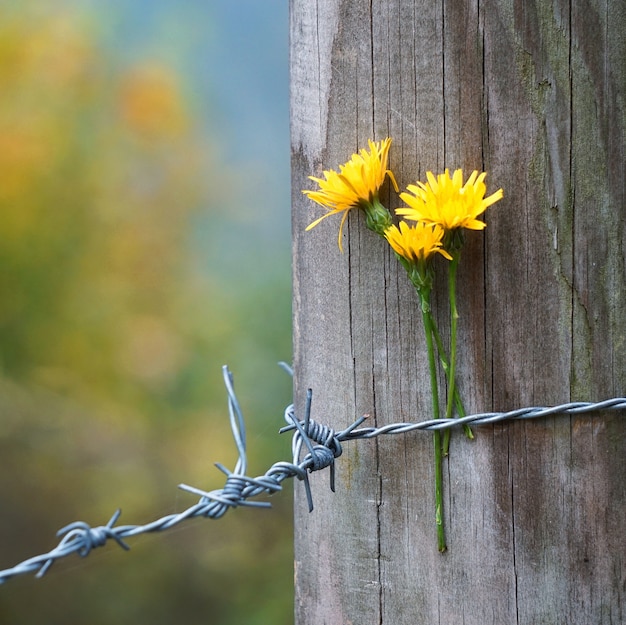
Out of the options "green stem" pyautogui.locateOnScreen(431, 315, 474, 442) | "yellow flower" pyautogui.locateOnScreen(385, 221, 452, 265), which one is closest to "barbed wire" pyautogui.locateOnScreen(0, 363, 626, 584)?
"green stem" pyautogui.locateOnScreen(431, 315, 474, 442)

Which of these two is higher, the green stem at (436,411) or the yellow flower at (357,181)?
the yellow flower at (357,181)

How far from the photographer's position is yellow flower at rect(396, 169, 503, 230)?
974mm

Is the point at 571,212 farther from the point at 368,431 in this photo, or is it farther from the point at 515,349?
the point at 368,431

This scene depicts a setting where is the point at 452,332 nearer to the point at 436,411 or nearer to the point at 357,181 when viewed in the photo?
the point at 436,411

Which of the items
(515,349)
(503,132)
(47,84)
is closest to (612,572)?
(515,349)

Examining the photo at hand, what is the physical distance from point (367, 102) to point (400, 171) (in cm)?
11

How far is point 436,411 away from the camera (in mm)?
1070

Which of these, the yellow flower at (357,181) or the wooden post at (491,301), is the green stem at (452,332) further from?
the yellow flower at (357,181)

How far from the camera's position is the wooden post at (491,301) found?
40.3 inches

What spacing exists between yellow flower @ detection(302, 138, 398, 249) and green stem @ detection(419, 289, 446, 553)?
15cm

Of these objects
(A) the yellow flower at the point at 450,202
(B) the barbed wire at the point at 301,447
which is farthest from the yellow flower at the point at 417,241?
(B) the barbed wire at the point at 301,447

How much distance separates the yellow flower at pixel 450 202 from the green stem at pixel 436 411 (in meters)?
0.11

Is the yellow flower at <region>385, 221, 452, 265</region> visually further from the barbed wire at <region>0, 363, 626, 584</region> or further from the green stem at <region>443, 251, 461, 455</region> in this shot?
the barbed wire at <region>0, 363, 626, 584</region>

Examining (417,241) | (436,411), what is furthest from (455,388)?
(417,241)
